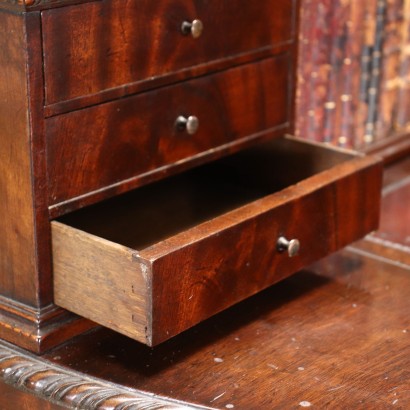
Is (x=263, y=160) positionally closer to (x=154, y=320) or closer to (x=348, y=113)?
(x=348, y=113)

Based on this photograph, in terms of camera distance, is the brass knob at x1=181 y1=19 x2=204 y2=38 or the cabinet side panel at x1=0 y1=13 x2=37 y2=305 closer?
the cabinet side panel at x1=0 y1=13 x2=37 y2=305

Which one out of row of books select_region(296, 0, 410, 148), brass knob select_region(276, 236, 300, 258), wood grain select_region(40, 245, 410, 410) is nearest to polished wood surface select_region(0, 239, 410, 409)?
wood grain select_region(40, 245, 410, 410)

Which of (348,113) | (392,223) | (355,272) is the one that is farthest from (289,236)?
(348,113)

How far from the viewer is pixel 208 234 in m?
1.36

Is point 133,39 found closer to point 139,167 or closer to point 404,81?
point 139,167

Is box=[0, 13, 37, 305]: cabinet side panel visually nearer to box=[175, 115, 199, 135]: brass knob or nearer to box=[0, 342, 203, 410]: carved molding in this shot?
box=[0, 342, 203, 410]: carved molding

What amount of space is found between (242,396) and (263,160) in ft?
1.91

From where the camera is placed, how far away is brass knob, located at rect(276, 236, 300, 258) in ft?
4.90

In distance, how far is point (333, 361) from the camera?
1.42m

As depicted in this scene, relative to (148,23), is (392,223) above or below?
below

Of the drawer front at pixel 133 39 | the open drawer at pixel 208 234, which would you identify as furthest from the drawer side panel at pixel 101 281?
the drawer front at pixel 133 39

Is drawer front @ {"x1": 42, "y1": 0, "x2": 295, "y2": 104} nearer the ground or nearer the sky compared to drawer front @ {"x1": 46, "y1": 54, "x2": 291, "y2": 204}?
nearer the sky

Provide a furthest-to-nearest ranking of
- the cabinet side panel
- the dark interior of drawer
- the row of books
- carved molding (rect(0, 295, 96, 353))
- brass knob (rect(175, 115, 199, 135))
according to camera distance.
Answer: the row of books, the dark interior of drawer, brass knob (rect(175, 115, 199, 135)), carved molding (rect(0, 295, 96, 353)), the cabinet side panel

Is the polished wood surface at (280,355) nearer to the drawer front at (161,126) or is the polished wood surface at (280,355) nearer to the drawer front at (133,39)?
the drawer front at (161,126)
